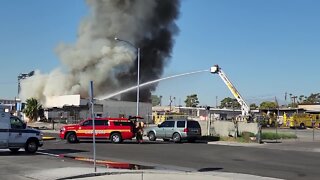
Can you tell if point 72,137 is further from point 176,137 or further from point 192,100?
point 192,100

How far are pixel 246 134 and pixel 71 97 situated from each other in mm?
52504

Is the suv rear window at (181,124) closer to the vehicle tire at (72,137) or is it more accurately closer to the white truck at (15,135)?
the vehicle tire at (72,137)

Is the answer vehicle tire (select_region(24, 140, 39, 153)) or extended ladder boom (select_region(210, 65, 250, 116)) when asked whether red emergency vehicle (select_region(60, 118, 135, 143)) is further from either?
extended ladder boom (select_region(210, 65, 250, 116))

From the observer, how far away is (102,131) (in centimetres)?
2933

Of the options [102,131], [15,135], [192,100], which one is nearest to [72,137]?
[102,131]

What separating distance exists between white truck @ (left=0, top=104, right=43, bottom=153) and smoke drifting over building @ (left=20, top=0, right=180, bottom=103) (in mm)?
62143

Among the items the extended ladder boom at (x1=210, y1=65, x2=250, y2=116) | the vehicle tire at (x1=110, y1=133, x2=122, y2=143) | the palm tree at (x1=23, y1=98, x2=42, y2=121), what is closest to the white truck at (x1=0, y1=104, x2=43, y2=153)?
the vehicle tire at (x1=110, y1=133, x2=122, y2=143)

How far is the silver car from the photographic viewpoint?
31.9 meters

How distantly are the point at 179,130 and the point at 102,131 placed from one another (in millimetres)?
5763

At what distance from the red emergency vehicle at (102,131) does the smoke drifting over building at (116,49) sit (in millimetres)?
53061

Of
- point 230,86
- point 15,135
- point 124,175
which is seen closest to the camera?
point 124,175

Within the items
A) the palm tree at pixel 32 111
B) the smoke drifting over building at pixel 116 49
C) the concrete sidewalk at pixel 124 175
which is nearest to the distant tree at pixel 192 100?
the smoke drifting over building at pixel 116 49

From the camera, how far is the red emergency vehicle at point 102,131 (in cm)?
2914

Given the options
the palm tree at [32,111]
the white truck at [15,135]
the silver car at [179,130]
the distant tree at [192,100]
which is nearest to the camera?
the white truck at [15,135]
